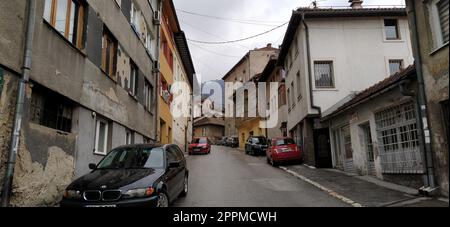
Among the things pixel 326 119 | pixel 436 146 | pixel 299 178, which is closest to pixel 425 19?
pixel 436 146

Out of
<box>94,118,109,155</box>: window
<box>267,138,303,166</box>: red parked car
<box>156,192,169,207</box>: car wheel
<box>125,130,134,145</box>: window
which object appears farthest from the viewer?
<box>267,138,303,166</box>: red parked car

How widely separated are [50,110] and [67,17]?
2.77 meters

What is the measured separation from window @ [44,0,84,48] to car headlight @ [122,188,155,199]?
4.76 m

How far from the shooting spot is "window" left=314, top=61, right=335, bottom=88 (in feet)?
56.9

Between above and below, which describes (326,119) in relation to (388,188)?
above

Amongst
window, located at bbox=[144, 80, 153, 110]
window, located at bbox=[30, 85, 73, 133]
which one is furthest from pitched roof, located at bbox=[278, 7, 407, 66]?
window, located at bbox=[30, 85, 73, 133]

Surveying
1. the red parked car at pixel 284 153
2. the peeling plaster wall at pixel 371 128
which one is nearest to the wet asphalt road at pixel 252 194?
the peeling plaster wall at pixel 371 128

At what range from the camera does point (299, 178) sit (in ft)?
42.3

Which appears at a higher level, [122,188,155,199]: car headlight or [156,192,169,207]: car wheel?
[122,188,155,199]: car headlight

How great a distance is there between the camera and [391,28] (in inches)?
706

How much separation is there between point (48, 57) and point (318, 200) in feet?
24.6

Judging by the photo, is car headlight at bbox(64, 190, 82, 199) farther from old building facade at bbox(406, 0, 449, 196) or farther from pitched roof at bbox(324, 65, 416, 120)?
pitched roof at bbox(324, 65, 416, 120)

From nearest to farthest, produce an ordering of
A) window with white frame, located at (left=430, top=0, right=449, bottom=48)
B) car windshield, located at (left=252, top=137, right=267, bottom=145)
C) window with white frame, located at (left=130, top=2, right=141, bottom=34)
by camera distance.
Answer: window with white frame, located at (left=430, top=0, right=449, bottom=48) → window with white frame, located at (left=130, top=2, right=141, bottom=34) → car windshield, located at (left=252, top=137, right=267, bottom=145)
